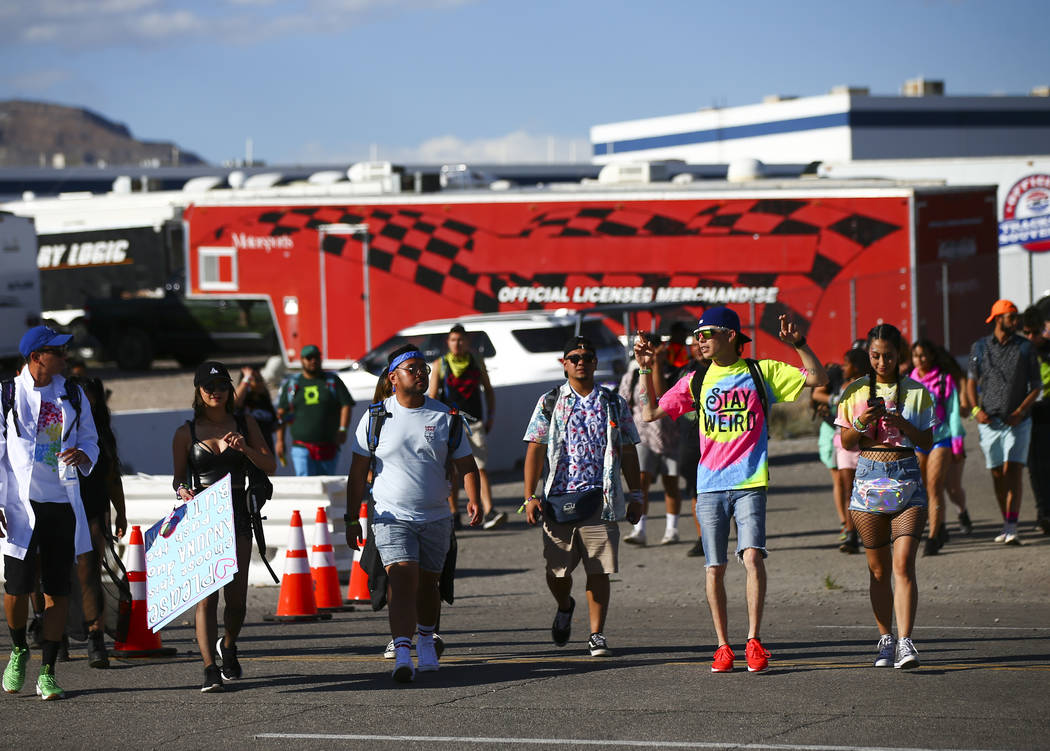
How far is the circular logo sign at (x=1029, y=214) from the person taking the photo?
29359 mm

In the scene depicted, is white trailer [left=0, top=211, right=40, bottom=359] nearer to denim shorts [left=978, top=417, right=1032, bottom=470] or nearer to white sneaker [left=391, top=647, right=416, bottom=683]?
denim shorts [left=978, top=417, right=1032, bottom=470]

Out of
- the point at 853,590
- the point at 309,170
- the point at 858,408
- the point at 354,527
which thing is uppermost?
the point at 309,170

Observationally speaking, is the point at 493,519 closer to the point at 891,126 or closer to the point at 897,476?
the point at 897,476

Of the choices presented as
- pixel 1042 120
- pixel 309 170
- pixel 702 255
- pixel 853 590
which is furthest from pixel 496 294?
pixel 1042 120

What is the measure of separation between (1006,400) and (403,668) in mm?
6117

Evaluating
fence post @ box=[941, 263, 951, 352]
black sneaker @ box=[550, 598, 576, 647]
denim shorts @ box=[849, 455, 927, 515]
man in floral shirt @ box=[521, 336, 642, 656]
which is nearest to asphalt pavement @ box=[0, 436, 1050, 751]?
black sneaker @ box=[550, 598, 576, 647]

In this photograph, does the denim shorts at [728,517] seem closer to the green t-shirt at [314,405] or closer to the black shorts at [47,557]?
the black shorts at [47,557]

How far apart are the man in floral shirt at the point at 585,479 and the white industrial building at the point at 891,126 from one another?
5483 cm

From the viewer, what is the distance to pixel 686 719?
676cm

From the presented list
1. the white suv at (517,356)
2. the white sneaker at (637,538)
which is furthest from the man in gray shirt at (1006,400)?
the white suv at (517,356)

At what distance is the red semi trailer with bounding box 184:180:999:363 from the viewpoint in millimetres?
22781

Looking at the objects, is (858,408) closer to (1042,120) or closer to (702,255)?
(702,255)

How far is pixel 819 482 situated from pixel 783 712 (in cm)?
1023

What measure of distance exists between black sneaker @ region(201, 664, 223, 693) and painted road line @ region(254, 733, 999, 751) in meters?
1.05
